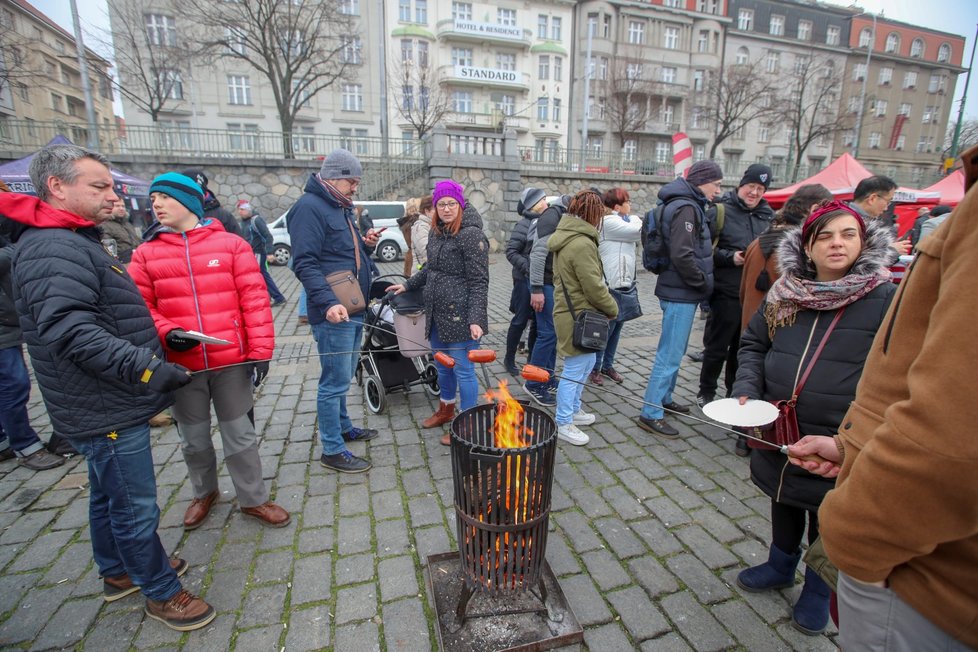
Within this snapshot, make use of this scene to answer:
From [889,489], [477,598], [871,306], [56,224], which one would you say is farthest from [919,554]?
[56,224]

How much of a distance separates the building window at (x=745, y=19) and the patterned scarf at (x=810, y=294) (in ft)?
168

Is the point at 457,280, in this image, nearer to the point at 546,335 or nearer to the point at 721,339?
Result: the point at 546,335

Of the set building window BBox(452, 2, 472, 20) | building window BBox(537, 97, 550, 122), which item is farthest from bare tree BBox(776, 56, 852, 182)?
building window BBox(452, 2, 472, 20)

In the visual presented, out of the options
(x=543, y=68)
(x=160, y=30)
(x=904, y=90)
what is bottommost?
(x=160, y=30)

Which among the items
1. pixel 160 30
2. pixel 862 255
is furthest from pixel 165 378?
pixel 160 30

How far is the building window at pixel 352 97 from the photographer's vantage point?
3089 centimetres

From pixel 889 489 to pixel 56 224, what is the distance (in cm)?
288

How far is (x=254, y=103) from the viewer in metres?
29.6

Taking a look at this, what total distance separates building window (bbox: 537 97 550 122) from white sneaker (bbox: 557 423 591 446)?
119 ft

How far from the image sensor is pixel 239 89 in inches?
1155

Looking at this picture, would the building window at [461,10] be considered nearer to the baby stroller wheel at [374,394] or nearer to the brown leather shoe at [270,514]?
the baby stroller wheel at [374,394]

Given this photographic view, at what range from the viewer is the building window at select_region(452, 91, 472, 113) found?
34494 mm

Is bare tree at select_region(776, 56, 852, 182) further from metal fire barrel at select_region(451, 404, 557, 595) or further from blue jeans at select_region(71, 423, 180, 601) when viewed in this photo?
blue jeans at select_region(71, 423, 180, 601)

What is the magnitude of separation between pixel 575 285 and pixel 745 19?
167 ft
